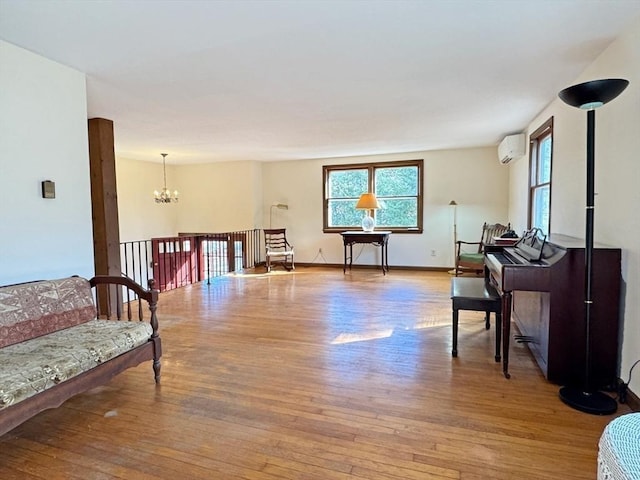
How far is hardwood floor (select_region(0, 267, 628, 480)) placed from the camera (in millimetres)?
1667

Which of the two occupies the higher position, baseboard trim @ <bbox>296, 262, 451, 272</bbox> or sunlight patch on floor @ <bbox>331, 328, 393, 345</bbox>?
baseboard trim @ <bbox>296, 262, 451, 272</bbox>

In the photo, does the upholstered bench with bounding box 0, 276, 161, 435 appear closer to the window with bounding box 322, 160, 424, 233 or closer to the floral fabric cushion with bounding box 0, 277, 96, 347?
the floral fabric cushion with bounding box 0, 277, 96, 347

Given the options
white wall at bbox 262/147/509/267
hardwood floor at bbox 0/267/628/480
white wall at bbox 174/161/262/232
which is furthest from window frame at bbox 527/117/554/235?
white wall at bbox 174/161/262/232

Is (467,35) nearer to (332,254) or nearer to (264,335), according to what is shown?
(264,335)

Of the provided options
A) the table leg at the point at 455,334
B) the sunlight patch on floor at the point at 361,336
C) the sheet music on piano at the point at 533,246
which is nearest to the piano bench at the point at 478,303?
the table leg at the point at 455,334

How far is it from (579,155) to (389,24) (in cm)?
198

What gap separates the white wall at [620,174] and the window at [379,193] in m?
3.98

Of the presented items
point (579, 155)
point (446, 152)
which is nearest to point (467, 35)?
point (579, 155)

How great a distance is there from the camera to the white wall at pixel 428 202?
6.73m

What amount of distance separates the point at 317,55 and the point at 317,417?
238 centimetres

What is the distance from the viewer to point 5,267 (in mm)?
2404

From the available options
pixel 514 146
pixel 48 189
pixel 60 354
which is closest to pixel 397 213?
pixel 514 146

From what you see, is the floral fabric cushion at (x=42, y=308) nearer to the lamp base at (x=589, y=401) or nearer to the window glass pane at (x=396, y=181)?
the lamp base at (x=589, y=401)

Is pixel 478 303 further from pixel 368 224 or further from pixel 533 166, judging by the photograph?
pixel 368 224
